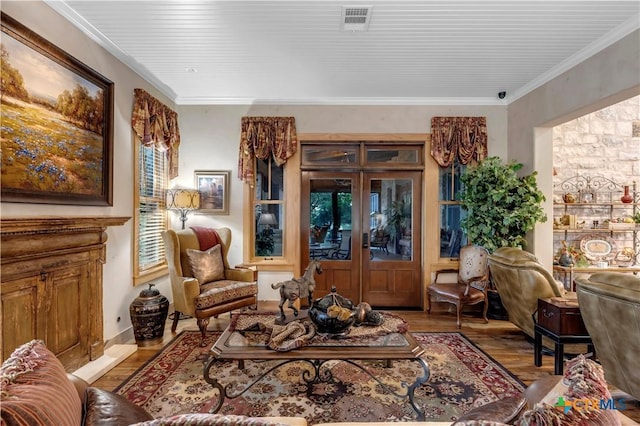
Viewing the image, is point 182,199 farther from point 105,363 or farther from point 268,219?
point 105,363

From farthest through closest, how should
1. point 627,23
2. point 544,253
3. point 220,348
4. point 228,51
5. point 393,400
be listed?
point 544,253, point 228,51, point 627,23, point 393,400, point 220,348

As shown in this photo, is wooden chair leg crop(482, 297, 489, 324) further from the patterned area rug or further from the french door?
the patterned area rug

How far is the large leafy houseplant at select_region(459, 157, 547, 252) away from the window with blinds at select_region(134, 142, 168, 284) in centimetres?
411

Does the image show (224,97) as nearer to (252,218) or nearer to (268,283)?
(252,218)

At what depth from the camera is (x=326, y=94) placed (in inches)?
175

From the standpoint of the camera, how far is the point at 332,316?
2.23 m

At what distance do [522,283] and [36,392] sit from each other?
3.32 metres

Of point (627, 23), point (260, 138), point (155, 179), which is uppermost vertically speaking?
point (627, 23)

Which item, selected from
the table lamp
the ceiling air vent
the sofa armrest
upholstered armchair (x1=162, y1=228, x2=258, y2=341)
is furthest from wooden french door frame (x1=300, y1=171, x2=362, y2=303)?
the ceiling air vent

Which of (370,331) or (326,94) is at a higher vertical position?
(326,94)

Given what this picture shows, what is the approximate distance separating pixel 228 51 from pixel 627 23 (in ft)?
11.9

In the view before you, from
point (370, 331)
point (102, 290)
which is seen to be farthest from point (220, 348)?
A: point (102, 290)

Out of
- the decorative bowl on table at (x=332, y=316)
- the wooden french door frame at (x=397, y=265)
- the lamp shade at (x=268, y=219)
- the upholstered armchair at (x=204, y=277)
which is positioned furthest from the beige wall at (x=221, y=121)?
the decorative bowl on table at (x=332, y=316)

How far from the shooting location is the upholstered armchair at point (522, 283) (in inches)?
111
